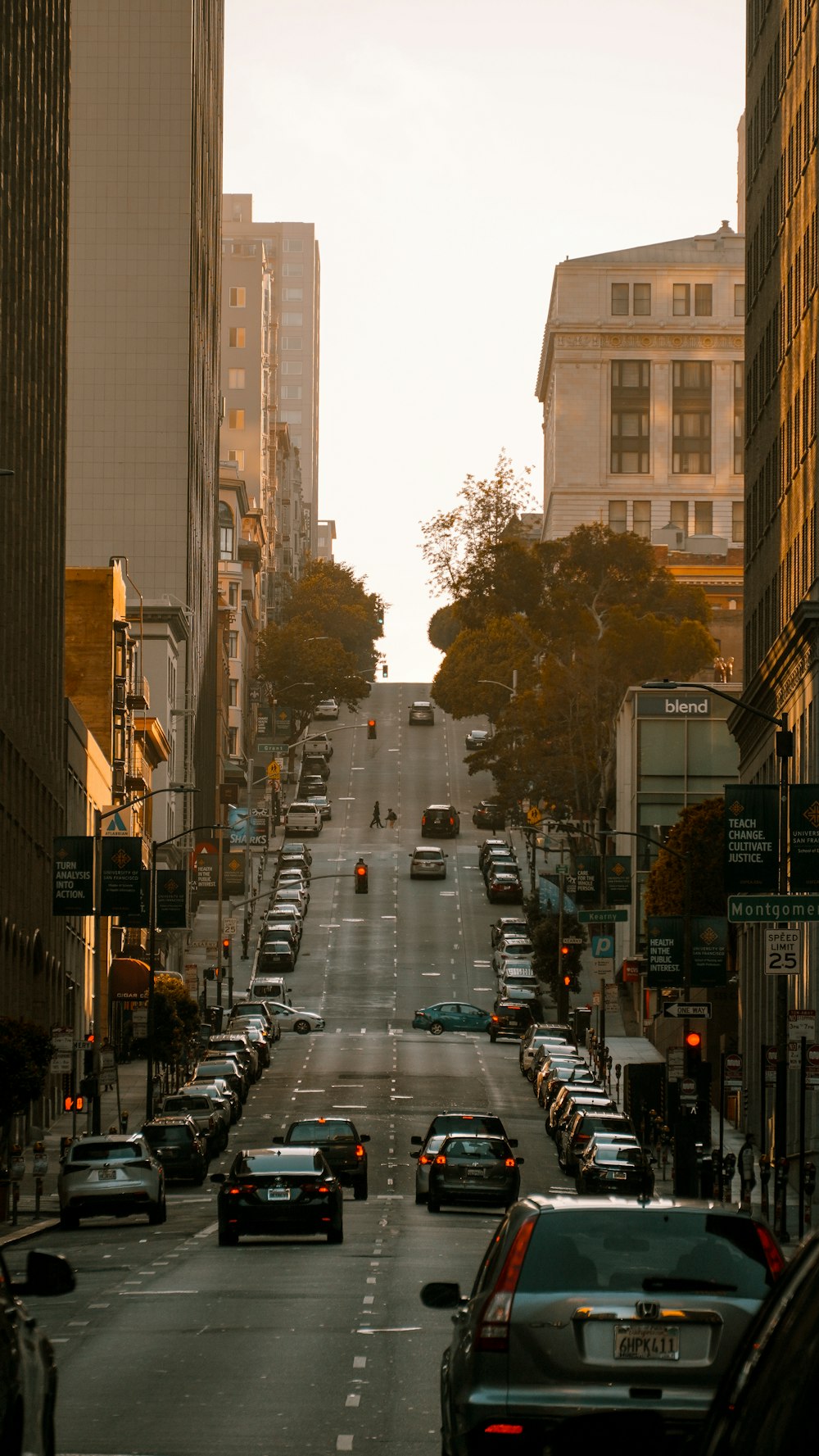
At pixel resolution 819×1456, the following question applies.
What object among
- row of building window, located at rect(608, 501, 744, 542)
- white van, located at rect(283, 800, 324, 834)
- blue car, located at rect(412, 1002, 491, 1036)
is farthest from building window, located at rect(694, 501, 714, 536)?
blue car, located at rect(412, 1002, 491, 1036)

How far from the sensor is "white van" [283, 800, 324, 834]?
132 m

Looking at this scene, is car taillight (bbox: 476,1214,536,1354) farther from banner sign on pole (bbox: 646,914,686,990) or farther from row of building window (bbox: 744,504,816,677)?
banner sign on pole (bbox: 646,914,686,990)

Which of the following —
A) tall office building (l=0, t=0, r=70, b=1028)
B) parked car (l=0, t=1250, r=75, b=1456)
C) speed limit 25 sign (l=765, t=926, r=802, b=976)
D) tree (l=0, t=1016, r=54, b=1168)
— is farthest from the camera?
tall office building (l=0, t=0, r=70, b=1028)

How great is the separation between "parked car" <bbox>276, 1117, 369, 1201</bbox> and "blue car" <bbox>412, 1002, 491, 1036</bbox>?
43.7 meters

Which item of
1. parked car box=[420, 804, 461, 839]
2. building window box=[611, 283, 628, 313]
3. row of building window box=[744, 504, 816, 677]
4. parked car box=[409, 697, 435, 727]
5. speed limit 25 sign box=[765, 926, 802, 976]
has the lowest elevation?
speed limit 25 sign box=[765, 926, 802, 976]

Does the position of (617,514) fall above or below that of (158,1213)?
above

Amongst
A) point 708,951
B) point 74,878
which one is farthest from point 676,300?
point 74,878

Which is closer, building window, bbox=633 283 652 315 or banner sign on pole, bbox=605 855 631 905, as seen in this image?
banner sign on pole, bbox=605 855 631 905

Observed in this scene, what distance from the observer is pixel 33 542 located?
63812 millimetres

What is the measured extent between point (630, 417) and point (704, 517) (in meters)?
9.53

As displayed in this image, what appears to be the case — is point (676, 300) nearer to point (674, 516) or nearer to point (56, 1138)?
point (674, 516)

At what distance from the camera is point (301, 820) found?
132m

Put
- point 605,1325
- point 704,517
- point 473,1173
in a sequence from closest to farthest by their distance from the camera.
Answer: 1. point 605,1325
2. point 473,1173
3. point 704,517

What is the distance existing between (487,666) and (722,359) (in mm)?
44586
